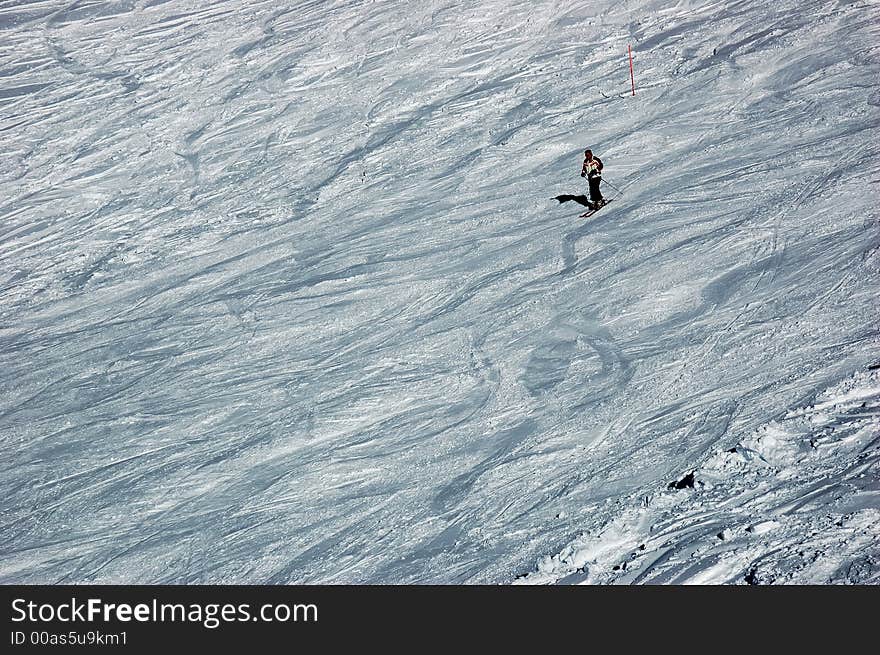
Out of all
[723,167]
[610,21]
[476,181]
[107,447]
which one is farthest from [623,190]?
[107,447]

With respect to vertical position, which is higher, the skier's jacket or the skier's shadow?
the skier's jacket

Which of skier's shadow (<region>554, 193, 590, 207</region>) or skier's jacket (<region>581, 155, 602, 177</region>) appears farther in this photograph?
skier's shadow (<region>554, 193, 590, 207</region>)

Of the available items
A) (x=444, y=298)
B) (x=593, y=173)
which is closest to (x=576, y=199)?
(x=593, y=173)

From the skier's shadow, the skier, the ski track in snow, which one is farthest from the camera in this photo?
the skier's shadow

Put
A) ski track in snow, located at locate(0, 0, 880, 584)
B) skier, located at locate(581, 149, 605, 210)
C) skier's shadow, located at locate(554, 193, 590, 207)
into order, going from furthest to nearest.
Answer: skier's shadow, located at locate(554, 193, 590, 207), skier, located at locate(581, 149, 605, 210), ski track in snow, located at locate(0, 0, 880, 584)

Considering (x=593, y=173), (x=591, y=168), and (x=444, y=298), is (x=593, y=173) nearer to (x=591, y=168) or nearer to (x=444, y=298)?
(x=591, y=168)

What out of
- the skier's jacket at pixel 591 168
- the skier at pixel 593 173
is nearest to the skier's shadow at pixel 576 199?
the skier at pixel 593 173

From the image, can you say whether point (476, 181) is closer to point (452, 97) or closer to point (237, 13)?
point (452, 97)

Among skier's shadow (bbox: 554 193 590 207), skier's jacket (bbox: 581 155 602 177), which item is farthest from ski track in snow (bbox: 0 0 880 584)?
skier's jacket (bbox: 581 155 602 177)

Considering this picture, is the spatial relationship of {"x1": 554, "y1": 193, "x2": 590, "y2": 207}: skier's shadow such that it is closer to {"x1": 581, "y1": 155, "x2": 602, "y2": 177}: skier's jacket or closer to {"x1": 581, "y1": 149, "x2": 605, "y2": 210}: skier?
{"x1": 581, "y1": 149, "x2": 605, "y2": 210}: skier
